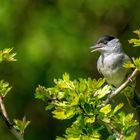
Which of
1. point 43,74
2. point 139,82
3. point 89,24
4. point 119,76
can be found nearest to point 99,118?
point 119,76

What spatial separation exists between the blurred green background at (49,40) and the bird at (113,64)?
25.4 inches

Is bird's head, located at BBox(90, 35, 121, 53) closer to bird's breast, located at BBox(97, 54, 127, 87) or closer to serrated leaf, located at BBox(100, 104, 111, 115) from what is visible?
bird's breast, located at BBox(97, 54, 127, 87)

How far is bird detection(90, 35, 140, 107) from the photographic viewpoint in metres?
4.13

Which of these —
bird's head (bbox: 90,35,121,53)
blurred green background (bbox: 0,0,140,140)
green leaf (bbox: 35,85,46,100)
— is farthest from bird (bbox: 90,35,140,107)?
green leaf (bbox: 35,85,46,100)

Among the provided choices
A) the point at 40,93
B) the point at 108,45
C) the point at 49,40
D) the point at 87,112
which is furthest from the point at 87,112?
the point at 49,40

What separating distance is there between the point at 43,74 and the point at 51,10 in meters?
0.61

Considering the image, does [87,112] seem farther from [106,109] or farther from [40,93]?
[40,93]

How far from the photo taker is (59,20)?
17.3 ft

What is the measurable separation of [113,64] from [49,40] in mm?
1043

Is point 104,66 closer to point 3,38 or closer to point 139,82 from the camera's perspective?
point 3,38

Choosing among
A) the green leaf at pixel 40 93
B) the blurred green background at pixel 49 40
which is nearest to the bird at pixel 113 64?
the blurred green background at pixel 49 40

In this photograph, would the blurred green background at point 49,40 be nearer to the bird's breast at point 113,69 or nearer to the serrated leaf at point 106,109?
the bird's breast at point 113,69

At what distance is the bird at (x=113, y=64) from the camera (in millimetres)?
4133

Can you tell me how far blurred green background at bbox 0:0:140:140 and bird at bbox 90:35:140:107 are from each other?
645mm
